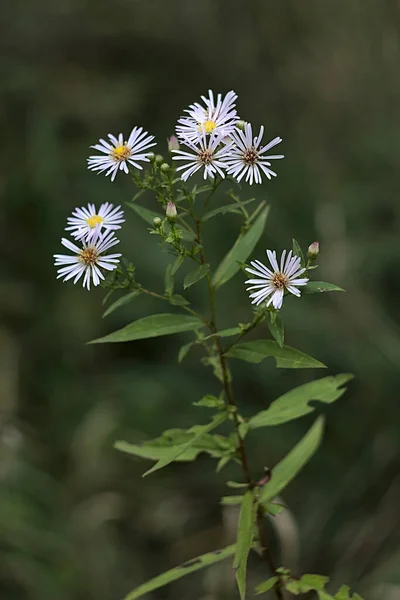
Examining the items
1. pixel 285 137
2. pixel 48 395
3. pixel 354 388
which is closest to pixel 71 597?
pixel 48 395

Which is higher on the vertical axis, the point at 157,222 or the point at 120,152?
the point at 120,152

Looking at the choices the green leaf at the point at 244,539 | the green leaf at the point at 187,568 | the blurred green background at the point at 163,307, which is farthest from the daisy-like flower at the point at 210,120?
the blurred green background at the point at 163,307

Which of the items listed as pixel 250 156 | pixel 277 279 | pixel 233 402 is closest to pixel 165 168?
pixel 250 156

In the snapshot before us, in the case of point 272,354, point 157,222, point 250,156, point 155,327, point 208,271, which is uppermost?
point 250,156

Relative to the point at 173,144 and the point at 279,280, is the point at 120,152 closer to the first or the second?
the point at 173,144

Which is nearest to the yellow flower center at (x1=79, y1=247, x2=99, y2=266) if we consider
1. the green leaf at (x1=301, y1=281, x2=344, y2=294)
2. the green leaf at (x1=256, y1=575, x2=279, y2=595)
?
the green leaf at (x1=301, y1=281, x2=344, y2=294)

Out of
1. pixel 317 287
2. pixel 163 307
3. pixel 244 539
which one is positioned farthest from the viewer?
pixel 163 307
